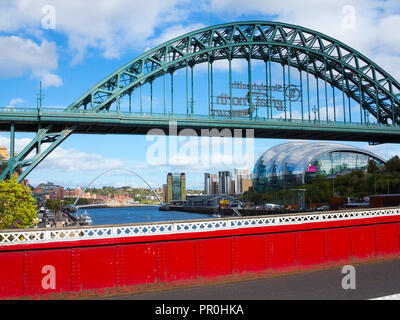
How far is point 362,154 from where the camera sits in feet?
383

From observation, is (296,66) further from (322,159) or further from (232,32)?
(322,159)

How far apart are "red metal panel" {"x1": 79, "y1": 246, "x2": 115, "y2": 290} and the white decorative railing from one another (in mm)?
525

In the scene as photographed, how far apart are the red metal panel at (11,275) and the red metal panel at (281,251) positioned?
9.66 metres

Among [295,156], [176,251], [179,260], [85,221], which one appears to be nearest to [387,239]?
[179,260]

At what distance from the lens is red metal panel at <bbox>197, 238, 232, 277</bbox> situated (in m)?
17.4

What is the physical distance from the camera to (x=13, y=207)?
90.0ft

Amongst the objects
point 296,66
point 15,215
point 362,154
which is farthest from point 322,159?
point 15,215

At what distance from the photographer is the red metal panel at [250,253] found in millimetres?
18078

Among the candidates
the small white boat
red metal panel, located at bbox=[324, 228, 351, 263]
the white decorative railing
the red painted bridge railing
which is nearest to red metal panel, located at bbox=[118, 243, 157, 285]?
the red painted bridge railing

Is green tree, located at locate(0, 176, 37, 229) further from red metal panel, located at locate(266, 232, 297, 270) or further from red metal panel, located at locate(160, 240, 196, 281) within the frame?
red metal panel, located at locate(266, 232, 297, 270)

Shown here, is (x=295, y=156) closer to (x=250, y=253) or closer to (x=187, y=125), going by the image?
(x=187, y=125)

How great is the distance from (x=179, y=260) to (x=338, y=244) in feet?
26.4
